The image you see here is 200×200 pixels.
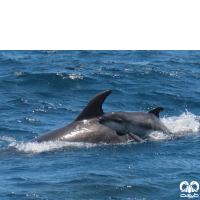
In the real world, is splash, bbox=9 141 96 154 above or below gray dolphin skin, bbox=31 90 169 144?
below

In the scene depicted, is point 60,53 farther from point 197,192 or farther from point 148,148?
point 197,192

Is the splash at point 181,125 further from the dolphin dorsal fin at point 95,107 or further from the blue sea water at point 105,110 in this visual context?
the dolphin dorsal fin at point 95,107

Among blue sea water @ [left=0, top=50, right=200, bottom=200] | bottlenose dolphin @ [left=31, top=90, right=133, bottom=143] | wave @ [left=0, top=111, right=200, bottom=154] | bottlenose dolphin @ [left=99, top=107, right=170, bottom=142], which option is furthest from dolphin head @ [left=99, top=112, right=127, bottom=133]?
wave @ [left=0, top=111, right=200, bottom=154]

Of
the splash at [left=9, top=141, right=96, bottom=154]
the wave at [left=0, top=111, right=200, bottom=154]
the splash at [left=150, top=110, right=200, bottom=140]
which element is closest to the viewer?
the splash at [left=9, top=141, right=96, bottom=154]

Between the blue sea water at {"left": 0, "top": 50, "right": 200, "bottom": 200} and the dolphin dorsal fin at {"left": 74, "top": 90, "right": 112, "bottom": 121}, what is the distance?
3.44ft

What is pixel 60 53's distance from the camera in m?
31.6

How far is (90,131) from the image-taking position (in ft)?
41.2

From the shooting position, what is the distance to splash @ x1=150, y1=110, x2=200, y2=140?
13297mm

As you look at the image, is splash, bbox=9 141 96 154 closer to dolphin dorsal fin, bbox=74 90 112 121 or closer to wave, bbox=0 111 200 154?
wave, bbox=0 111 200 154

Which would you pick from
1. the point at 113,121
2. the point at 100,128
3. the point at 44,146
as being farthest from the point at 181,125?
the point at 44,146

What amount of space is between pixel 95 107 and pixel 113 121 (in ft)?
2.33

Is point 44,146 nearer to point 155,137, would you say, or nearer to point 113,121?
point 113,121
